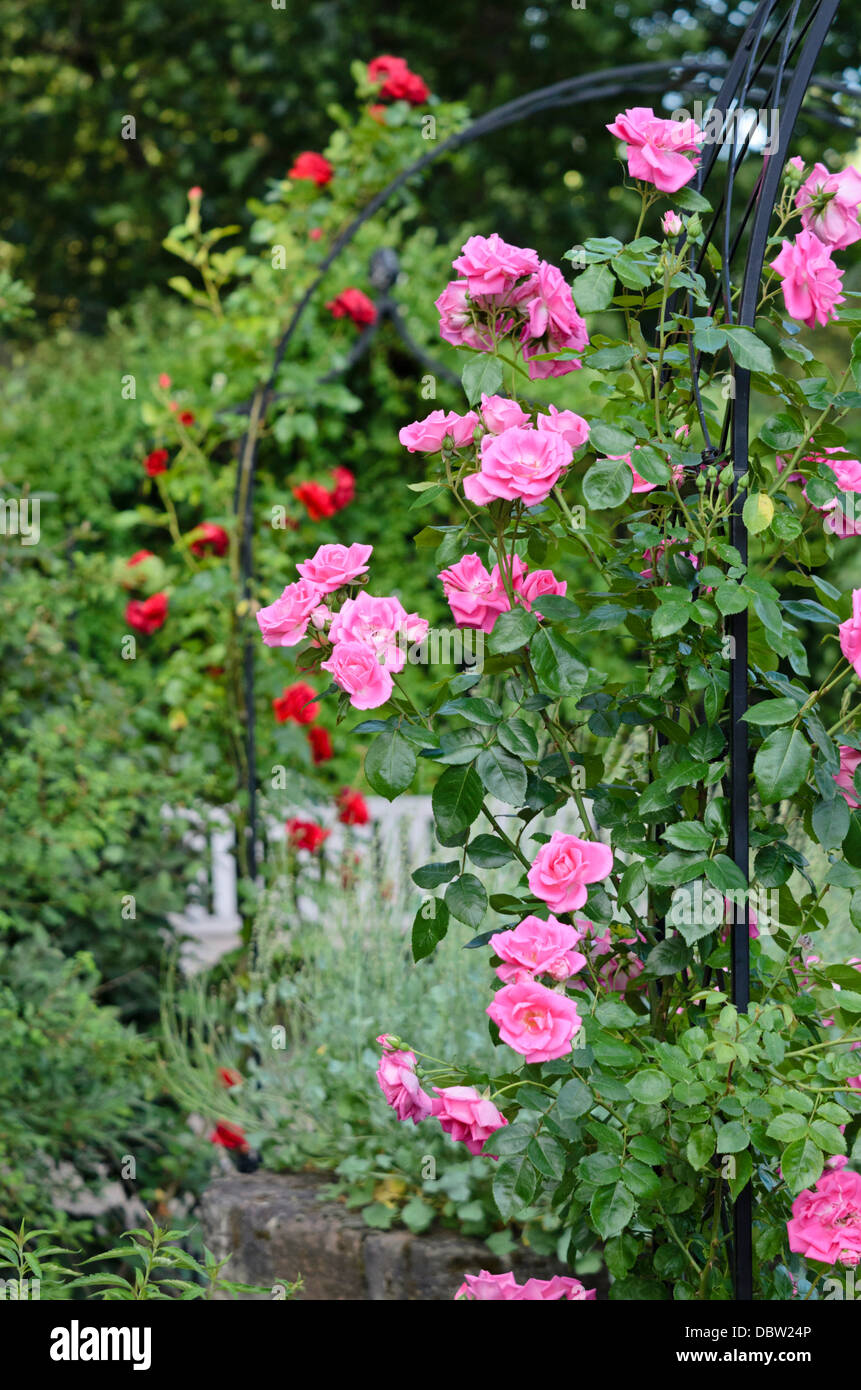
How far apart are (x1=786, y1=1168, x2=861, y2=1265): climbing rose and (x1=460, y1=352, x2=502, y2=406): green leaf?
3.07 ft

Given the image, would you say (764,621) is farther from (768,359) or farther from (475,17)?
(475,17)

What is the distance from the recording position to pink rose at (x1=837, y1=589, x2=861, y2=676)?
1.23 metres

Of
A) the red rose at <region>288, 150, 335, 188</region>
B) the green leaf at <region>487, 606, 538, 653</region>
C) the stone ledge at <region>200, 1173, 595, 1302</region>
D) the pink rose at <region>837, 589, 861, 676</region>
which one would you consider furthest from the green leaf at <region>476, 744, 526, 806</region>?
the red rose at <region>288, 150, 335, 188</region>

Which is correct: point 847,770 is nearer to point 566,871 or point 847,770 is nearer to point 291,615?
point 566,871

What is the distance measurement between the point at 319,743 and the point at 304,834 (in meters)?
0.32

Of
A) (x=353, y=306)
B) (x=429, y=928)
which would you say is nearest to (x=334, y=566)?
(x=429, y=928)

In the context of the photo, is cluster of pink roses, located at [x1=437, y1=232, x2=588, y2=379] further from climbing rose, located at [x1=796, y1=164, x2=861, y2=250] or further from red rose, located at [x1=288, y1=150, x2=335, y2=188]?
red rose, located at [x1=288, y1=150, x2=335, y2=188]

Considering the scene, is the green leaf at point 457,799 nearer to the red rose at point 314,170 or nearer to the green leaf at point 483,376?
the green leaf at point 483,376

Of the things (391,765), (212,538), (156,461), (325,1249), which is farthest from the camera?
(156,461)

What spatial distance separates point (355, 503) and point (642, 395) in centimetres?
352

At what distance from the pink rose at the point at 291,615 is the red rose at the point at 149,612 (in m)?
2.14

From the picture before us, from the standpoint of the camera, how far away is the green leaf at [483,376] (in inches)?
55.5

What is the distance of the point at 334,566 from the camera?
1406mm
